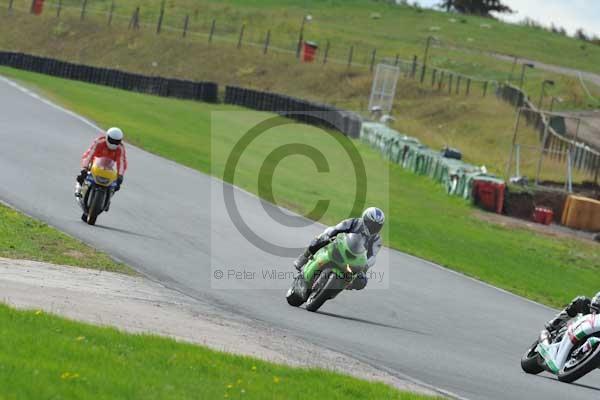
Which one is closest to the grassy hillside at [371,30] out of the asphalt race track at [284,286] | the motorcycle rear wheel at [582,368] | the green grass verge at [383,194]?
the green grass verge at [383,194]

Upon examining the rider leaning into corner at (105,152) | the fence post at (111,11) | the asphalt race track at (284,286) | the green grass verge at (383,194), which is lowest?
the fence post at (111,11)

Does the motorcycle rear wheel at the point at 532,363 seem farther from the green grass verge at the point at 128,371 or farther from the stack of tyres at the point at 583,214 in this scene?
the stack of tyres at the point at 583,214

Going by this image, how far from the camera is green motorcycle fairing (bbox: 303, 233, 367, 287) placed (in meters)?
14.2

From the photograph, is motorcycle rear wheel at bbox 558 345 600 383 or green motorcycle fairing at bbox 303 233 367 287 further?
green motorcycle fairing at bbox 303 233 367 287

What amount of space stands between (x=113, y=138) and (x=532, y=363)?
27.0 feet

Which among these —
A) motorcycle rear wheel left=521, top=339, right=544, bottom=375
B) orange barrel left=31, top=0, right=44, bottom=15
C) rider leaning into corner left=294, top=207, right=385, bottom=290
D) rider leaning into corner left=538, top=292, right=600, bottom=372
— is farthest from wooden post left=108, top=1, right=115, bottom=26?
rider leaning into corner left=538, top=292, right=600, bottom=372

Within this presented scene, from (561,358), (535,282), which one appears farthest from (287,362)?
(535,282)

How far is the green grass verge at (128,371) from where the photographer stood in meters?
8.05

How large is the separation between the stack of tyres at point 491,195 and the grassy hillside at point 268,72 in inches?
498

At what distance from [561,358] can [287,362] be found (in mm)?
3254

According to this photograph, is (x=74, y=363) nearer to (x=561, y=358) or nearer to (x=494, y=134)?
(x=561, y=358)

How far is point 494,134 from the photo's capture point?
49625 mm

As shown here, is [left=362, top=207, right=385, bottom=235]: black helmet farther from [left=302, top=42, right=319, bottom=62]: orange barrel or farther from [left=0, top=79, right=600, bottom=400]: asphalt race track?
[left=302, top=42, right=319, bottom=62]: orange barrel

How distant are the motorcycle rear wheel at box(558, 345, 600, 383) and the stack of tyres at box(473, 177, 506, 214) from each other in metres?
20.2
